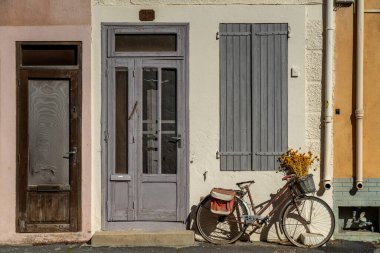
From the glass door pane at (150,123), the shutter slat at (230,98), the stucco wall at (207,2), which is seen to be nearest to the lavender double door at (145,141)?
the glass door pane at (150,123)

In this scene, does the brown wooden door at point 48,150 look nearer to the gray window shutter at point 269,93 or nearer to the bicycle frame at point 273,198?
the bicycle frame at point 273,198

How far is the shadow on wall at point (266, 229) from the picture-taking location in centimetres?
822

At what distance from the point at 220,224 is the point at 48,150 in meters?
2.58

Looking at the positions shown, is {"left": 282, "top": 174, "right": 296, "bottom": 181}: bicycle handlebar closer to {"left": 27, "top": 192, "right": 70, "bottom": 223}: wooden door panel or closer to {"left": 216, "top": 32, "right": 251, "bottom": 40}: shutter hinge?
{"left": 216, "top": 32, "right": 251, "bottom": 40}: shutter hinge

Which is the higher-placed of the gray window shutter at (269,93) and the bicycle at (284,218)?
the gray window shutter at (269,93)

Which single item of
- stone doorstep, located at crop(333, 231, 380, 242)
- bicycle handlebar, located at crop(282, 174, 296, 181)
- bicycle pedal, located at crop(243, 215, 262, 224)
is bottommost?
stone doorstep, located at crop(333, 231, 380, 242)

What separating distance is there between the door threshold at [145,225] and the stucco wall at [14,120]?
0.33 m

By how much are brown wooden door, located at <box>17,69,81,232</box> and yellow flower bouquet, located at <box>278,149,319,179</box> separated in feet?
9.25

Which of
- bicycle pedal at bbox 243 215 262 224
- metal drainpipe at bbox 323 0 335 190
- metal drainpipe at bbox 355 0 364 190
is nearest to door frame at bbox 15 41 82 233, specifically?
bicycle pedal at bbox 243 215 262 224

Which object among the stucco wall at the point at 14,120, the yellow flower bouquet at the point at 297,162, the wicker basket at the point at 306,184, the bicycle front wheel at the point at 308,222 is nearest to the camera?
the wicker basket at the point at 306,184

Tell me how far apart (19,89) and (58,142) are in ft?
2.95

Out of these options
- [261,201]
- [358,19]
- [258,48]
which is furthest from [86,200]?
[358,19]

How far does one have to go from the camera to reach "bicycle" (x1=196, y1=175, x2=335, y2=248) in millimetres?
7957

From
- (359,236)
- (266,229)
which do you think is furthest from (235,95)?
(359,236)
